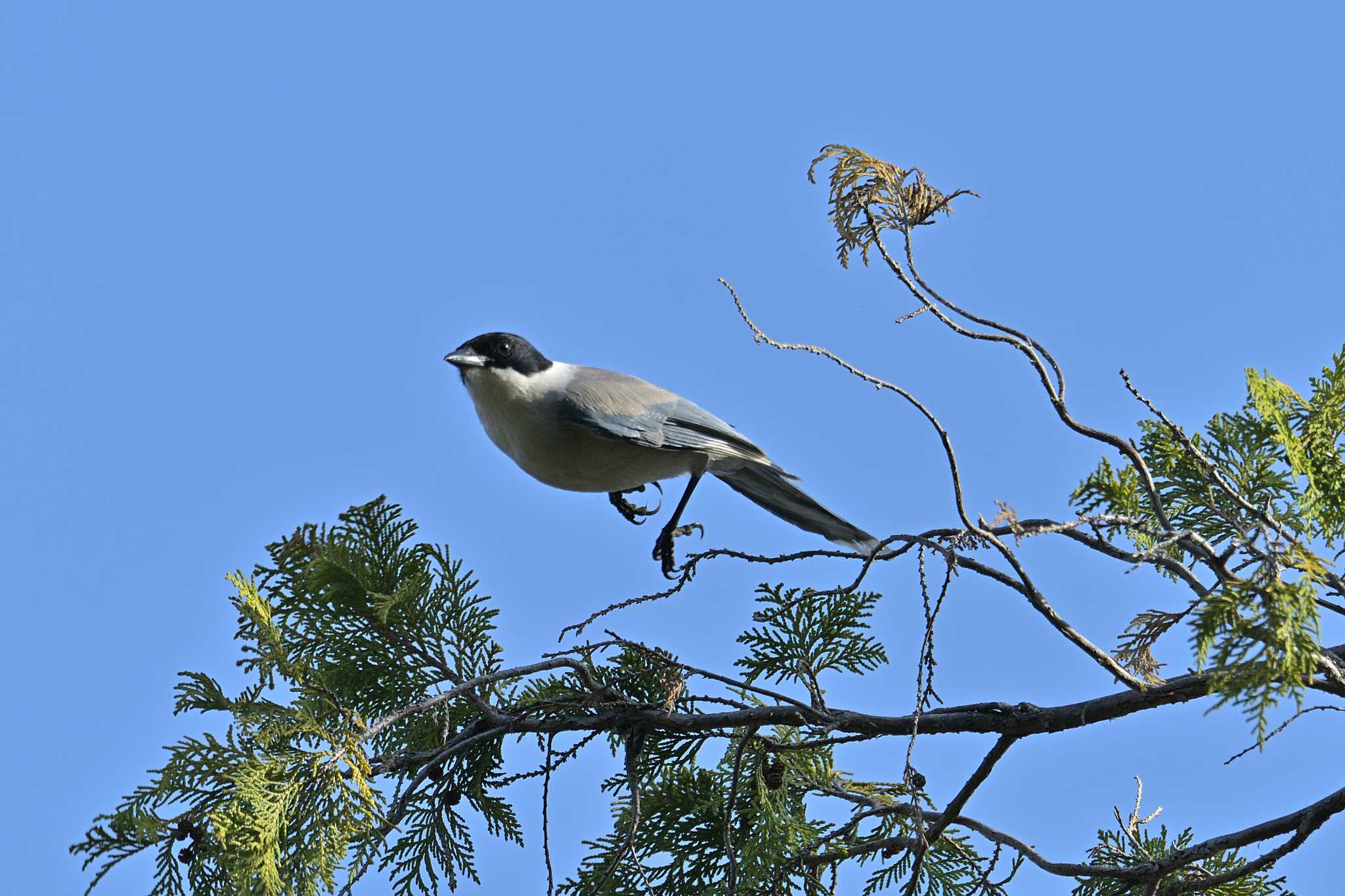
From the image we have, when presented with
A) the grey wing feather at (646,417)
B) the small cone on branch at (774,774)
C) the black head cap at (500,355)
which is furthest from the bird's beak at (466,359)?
the small cone on branch at (774,774)

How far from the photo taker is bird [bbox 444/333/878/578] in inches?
193

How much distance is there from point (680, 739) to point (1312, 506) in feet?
5.61

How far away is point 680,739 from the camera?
359cm

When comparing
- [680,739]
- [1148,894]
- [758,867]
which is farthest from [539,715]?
[1148,894]

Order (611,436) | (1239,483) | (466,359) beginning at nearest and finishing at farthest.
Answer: (1239,483) → (611,436) → (466,359)

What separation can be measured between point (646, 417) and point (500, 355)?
71 centimetres

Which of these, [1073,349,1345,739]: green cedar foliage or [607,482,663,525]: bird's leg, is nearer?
[1073,349,1345,739]: green cedar foliage

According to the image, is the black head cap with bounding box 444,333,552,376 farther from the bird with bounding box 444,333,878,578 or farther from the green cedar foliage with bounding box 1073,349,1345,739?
the green cedar foliage with bounding box 1073,349,1345,739

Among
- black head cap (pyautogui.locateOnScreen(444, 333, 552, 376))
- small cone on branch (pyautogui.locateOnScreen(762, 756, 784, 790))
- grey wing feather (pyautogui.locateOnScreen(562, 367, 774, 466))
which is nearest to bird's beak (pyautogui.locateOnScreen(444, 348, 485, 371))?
black head cap (pyautogui.locateOnScreen(444, 333, 552, 376))

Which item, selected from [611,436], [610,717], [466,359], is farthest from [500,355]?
[610,717]

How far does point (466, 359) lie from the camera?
524 centimetres

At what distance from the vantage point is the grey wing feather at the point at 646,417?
489cm

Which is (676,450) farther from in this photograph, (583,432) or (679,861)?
(679,861)

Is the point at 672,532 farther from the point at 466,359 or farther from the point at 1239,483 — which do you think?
the point at 1239,483
